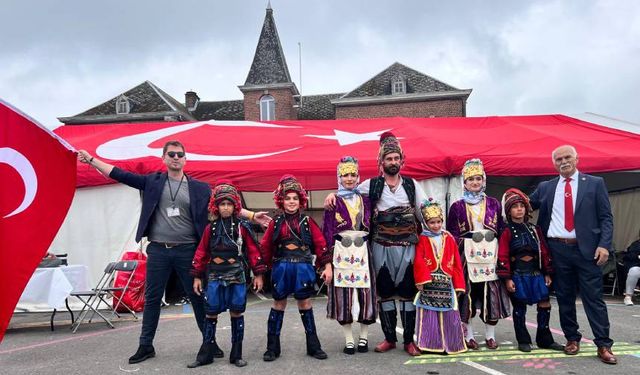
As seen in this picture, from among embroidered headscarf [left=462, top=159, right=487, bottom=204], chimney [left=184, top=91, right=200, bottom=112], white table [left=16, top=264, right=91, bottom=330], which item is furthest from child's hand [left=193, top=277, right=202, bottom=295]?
chimney [left=184, top=91, right=200, bottom=112]

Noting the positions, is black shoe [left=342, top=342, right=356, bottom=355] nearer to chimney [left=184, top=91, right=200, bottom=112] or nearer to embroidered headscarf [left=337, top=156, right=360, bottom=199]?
embroidered headscarf [left=337, top=156, right=360, bottom=199]

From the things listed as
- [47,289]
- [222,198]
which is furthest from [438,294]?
[47,289]

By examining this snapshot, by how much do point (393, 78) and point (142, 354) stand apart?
26263mm

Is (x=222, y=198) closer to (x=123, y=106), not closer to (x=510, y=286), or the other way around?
(x=510, y=286)

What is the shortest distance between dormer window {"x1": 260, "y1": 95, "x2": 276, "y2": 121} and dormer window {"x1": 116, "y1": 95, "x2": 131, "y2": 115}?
8140 millimetres

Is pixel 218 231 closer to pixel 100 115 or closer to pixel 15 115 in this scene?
pixel 15 115

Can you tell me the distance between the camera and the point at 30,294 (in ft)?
19.4

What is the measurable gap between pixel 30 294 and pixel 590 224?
20.4ft

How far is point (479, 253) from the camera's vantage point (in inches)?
174

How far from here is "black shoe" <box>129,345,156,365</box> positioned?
13.5 ft

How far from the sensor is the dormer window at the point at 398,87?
2800 centimetres

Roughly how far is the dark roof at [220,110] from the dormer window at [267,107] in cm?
232

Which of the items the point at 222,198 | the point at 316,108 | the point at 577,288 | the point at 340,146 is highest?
the point at 316,108

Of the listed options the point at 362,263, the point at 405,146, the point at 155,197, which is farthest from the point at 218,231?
the point at 405,146
